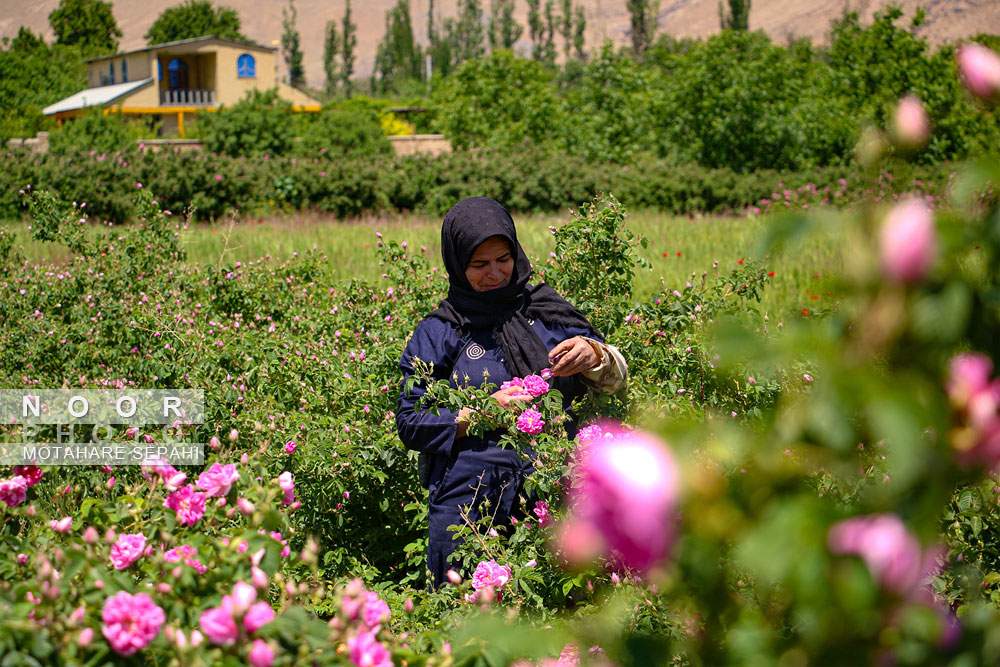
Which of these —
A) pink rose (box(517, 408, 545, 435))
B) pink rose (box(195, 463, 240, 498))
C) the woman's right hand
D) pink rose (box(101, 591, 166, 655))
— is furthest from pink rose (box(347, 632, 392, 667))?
the woman's right hand

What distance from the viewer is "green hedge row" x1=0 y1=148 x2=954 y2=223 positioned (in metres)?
12.8

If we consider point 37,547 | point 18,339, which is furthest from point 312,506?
point 18,339

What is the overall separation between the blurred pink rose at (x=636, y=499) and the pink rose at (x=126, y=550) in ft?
3.02

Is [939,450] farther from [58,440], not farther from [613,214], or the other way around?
[58,440]

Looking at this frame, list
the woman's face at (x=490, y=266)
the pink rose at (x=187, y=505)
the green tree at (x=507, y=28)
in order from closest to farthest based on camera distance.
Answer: the pink rose at (x=187, y=505)
the woman's face at (x=490, y=266)
the green tree at (x=507, y=28)

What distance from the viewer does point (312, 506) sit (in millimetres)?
3162

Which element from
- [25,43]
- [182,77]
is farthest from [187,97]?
[25,43]

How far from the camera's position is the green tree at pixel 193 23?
63938 mm

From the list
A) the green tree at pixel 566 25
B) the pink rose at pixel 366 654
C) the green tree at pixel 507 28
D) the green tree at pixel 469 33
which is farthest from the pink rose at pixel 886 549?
the green tree at pixel 566 25

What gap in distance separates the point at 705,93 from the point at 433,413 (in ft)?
50.5

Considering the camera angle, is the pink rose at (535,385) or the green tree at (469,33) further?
the green tree at (469,33)

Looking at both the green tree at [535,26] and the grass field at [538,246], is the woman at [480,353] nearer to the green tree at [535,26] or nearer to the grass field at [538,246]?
the grass field at [538,246]

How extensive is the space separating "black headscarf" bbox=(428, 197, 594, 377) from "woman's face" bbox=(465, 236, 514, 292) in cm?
2

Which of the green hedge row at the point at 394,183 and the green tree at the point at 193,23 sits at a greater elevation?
the green tree at the point at 193,23
